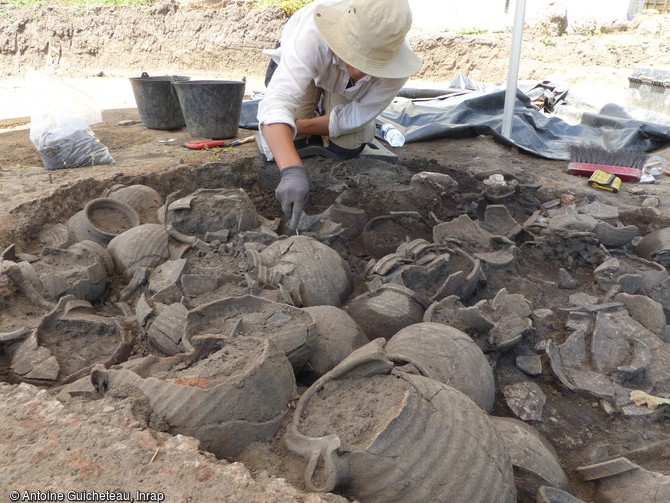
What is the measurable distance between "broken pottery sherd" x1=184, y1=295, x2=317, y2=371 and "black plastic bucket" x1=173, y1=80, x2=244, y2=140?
372 centimetres

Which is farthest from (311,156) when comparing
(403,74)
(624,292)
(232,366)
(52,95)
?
(232,366)

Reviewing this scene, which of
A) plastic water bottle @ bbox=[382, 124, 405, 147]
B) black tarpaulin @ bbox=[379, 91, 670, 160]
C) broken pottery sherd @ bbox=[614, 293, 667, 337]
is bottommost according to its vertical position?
black tarpaulin @ bbox=[379, 91, 670, 160]

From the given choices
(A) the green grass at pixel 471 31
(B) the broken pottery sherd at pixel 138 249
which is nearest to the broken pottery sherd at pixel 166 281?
(B) the broken pottery sherd at pixel 138 249

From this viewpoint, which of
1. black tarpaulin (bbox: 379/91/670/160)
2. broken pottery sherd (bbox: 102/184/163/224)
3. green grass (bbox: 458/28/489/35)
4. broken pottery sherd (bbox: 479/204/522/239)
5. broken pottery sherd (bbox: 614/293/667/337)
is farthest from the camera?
green grass (bbox: 458/28/489/35)

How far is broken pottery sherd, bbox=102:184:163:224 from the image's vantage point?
12.0ft

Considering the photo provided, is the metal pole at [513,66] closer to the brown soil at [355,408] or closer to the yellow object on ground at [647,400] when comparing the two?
the yellow object on ground at [647,400]

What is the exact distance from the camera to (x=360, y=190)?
4.26 metres

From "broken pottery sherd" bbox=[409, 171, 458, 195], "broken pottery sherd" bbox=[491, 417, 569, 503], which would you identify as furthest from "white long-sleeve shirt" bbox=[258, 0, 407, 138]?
"broken pottery sherd" bbox=[491, 417, 569, 503]

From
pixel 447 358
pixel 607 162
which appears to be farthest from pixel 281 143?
pixel 607 162

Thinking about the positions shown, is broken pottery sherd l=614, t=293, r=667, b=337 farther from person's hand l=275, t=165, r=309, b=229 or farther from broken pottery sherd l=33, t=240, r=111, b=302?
broken pottery sherd l=33, t=240, r=111, b=302

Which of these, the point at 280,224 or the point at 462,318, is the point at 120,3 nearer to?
the point at 280,224

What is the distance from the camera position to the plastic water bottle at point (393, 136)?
542 cm

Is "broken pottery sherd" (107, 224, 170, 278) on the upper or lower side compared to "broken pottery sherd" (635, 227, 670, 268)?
upper

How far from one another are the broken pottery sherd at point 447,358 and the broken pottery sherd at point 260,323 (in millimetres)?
359
